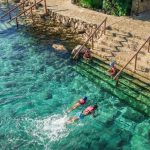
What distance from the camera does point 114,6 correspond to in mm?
37844

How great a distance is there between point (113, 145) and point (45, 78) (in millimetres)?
10373

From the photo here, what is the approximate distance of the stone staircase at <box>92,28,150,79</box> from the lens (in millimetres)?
30303

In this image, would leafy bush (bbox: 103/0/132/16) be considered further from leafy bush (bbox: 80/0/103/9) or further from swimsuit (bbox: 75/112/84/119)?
swimsuit (bbox: 75/112/84/119)

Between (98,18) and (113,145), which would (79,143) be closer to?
(113,145)

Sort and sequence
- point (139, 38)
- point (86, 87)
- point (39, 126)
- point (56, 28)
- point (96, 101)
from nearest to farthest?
point (39, 126), point (96, 101), point (86, 87), point (139, 38), point (56, 28)

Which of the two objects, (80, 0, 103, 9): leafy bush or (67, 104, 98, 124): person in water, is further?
(80, 0, 103, 9): leafy bush

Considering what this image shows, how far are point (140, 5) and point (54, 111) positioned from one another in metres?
18.0

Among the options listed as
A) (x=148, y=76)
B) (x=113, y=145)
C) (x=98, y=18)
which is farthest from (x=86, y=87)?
(x=98, y=18)

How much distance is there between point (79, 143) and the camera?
903 inches

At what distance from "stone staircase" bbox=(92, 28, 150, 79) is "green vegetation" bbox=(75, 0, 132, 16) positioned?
12.2ft

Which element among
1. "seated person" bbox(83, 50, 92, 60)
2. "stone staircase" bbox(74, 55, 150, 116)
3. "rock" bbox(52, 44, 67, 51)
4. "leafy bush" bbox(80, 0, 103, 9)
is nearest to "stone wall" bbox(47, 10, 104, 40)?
"leafy bush" bbox(80, 0, 103, 9)

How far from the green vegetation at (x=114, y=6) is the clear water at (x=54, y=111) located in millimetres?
8087

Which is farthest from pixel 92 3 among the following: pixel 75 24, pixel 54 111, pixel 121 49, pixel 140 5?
pixel 54 111

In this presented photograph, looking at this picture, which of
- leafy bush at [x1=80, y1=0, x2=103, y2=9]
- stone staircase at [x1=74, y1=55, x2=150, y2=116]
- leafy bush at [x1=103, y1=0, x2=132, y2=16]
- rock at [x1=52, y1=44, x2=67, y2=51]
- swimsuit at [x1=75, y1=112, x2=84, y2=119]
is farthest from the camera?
leafy bush at [x1=80, y1=0, x2=103, y2=9]
